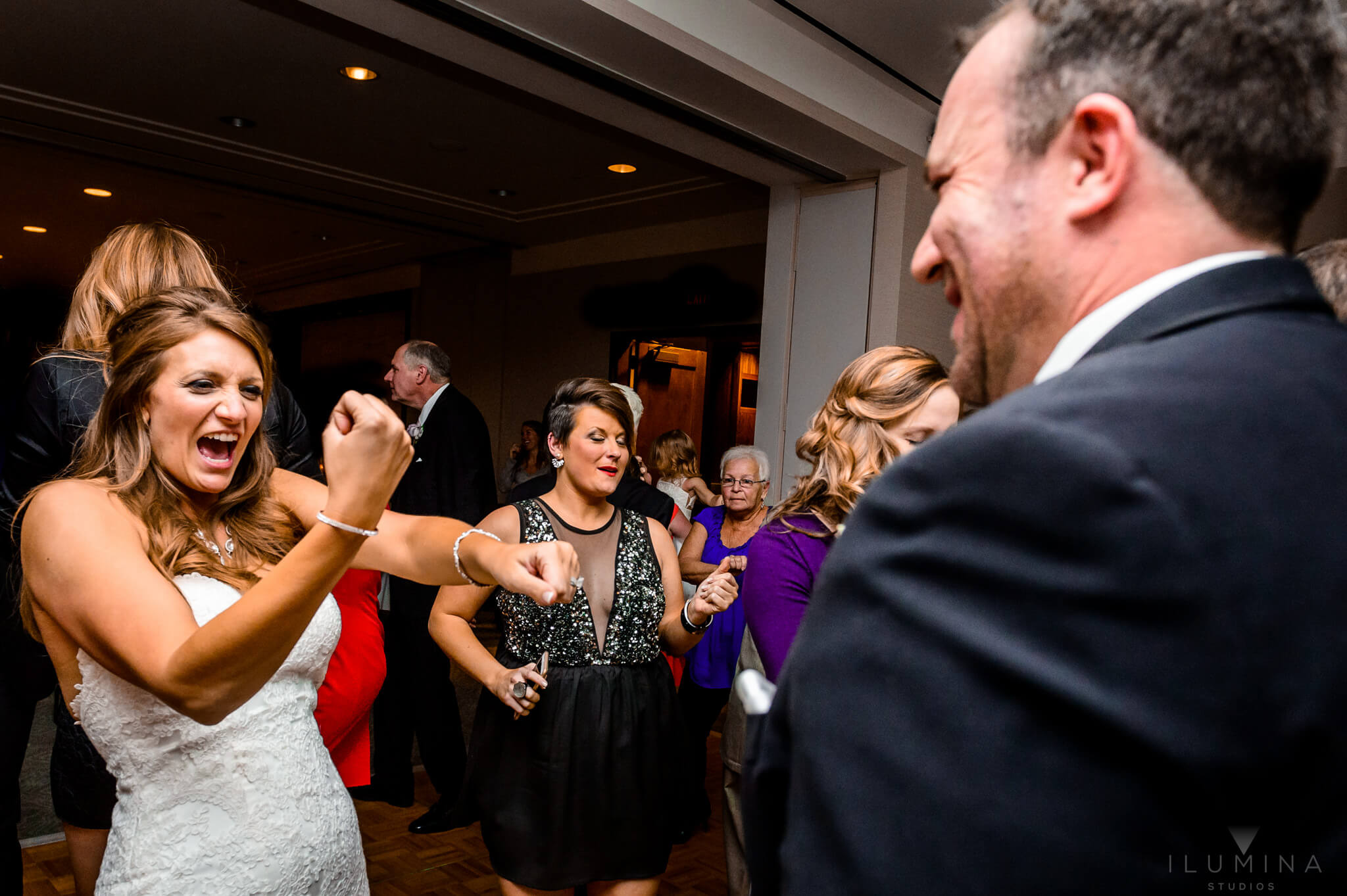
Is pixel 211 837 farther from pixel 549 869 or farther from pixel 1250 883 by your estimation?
pixel 1250 883

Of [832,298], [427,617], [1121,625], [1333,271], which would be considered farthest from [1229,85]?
[832,298]

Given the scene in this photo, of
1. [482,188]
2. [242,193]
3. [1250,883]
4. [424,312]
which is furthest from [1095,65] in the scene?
[424,312]

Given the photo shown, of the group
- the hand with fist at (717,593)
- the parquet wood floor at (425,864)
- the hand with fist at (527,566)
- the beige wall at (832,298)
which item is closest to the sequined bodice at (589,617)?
the hand with fist at (717,593)

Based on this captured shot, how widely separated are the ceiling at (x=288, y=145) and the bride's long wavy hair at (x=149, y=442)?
284 centimetres

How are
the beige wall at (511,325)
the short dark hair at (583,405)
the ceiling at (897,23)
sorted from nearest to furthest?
the short dark hair at (583,405), the ceiling at (897,23), the beige wall at (511,325)

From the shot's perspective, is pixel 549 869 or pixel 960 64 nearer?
pixel 960 64

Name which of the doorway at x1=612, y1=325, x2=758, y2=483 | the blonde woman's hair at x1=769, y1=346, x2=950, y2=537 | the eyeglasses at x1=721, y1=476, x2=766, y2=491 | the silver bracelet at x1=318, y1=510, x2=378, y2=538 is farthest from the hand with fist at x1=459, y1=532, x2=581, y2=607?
the doorway at x1=612, y1=325, x2=758, y2=483

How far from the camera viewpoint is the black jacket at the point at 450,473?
3912 millimetres

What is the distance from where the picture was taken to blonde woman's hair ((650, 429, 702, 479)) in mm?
5238

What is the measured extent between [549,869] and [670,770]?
0.37m

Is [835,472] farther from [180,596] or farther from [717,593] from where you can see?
[180,596]

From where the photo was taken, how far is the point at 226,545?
4.83 ft

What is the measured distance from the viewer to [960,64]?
0.64m

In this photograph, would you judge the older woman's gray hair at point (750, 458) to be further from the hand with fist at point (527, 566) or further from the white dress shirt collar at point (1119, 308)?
the white dress shirt collar at point (1119, 308)
